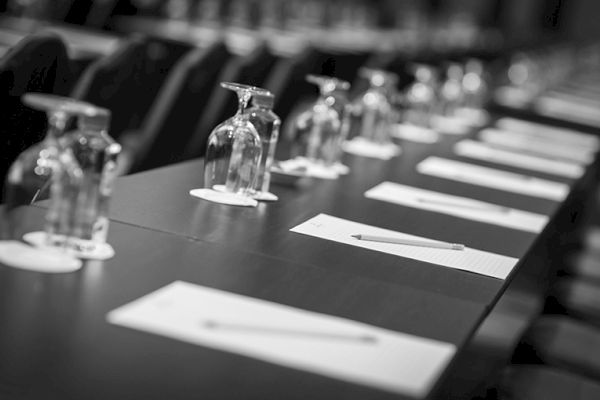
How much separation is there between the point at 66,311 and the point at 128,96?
8.59 ft

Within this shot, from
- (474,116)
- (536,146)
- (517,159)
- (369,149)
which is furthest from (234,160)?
(474,116)

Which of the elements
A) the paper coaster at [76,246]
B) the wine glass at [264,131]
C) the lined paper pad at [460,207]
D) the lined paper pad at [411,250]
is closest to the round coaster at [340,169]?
the lined paper pad at [460,207]

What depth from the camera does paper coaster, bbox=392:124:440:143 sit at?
4.88m

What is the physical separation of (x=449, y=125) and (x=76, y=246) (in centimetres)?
390

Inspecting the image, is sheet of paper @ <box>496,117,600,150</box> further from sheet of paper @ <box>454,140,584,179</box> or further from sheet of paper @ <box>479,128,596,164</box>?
sheet of paper @ <box>454,140,584,179</box>

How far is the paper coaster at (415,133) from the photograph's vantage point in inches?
192

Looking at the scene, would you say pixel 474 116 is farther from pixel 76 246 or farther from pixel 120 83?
pixel 76 246

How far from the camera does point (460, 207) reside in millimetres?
3207

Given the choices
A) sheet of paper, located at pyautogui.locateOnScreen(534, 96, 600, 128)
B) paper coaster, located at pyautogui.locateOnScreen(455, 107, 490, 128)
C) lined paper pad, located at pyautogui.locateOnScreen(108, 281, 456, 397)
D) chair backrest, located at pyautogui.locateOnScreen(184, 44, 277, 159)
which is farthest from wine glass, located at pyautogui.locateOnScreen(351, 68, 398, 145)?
sheet of paper, located at pyautogui.locateOnScreen(534, 96, 600, 128)

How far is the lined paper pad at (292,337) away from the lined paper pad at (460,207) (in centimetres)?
134

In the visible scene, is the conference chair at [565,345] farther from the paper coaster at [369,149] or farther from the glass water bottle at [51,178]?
the glass water bottle at [51,178]

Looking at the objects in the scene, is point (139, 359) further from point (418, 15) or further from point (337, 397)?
point (418, 15)

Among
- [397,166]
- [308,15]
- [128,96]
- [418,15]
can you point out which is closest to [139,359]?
[397,166]

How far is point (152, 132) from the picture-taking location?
14.7ft
